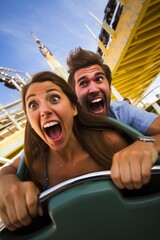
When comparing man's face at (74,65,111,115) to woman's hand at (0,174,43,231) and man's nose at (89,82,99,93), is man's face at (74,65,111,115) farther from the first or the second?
woman's hand at (0,174,43,231)

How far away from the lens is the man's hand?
0.44m

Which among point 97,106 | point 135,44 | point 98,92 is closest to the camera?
point 98,92

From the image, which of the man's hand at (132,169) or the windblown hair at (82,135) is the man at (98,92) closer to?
the windblown hair at (82,135)

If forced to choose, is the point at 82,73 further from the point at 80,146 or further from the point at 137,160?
the point at 137,160

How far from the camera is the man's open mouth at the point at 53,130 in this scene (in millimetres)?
789

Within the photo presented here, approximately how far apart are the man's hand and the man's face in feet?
3.00

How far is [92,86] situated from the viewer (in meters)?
1.37

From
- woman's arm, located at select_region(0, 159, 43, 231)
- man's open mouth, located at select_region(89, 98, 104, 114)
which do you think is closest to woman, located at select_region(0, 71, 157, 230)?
woman's arm, located at select_region(0, 159, 43, 231)

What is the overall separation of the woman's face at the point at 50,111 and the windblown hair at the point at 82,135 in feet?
0.12

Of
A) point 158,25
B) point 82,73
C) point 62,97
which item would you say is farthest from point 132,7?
point 62,97

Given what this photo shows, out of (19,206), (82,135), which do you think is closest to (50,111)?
(82,135)

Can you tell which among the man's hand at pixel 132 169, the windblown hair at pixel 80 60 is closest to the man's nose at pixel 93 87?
the windblown hair at pixel 80 60

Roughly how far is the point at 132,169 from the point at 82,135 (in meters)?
0.38

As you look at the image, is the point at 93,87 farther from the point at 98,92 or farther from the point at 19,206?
the point at 19,206
